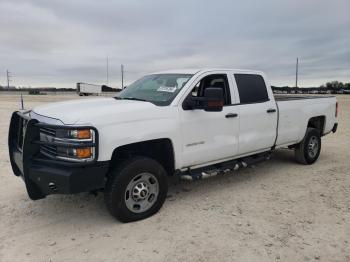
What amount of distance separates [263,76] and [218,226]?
326 centimetres

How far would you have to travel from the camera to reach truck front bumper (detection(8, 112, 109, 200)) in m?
3.86

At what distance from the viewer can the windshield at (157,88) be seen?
4.98 meters

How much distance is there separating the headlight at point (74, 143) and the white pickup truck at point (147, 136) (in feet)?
0.03

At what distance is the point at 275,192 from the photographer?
221 inches

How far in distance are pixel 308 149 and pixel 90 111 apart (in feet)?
16.3

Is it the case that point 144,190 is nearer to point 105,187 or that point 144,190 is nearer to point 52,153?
point 105,187

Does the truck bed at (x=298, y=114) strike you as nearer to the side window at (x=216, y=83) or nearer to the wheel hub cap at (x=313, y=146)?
the wheel hub cap at (x=313, y=146)

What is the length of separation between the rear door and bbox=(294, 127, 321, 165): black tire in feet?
4.07

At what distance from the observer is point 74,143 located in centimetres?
387

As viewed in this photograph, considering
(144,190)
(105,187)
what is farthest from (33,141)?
(144,190)

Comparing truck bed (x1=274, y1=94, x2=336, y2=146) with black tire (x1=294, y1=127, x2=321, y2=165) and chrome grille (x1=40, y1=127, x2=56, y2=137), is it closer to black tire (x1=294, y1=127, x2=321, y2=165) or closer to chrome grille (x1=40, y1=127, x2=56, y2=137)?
black tire (x1=294, y1=127, x2=321, y2=165)

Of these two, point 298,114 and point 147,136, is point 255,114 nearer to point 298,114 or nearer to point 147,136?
point 298,114

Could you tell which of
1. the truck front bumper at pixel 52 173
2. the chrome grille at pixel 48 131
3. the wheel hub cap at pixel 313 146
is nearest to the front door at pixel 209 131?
the truck front bumper at pixel 52 173

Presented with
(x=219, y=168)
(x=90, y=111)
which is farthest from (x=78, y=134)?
(x=219, y=168)
